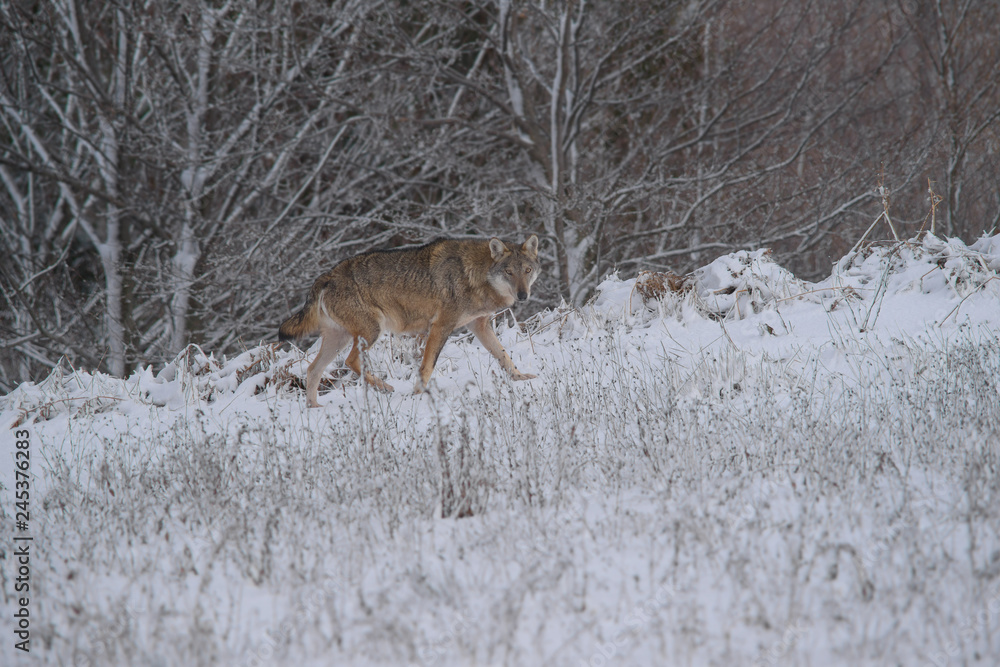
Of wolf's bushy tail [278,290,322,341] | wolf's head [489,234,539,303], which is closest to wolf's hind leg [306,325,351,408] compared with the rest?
wolf's bushy tail [278,290,322,341]

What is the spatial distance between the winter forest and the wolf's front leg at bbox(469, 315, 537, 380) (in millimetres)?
3209

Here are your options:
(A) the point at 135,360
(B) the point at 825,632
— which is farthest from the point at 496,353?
(A) the point at 135,360

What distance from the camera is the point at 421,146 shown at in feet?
37.1

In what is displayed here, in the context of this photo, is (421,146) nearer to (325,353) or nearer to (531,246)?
(531,246)

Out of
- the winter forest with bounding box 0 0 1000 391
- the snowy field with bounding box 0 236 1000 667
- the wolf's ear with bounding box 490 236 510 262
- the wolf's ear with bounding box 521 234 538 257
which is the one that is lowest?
the snowy field with bounding box 0 236 1000 667

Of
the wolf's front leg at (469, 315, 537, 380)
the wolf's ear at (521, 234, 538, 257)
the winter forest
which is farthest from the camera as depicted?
the winter forest

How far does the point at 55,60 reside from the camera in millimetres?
13672

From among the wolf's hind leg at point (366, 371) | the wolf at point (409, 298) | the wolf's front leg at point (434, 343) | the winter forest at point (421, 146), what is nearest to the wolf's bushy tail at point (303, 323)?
the wolf at point (409, 298)

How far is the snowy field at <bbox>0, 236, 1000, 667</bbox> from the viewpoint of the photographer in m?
2.74

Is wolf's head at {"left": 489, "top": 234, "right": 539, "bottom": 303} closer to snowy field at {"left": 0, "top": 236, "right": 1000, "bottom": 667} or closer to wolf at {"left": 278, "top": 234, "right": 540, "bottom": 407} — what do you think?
wolf at {"left": 278, "top": 234, "right": 540, "bottom": 407}

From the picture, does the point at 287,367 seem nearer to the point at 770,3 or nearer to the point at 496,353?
the point at 496,353

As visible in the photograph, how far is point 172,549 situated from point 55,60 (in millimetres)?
13919

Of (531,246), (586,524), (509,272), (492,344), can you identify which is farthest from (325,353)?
(586,524)

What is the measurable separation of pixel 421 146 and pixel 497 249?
517cm
